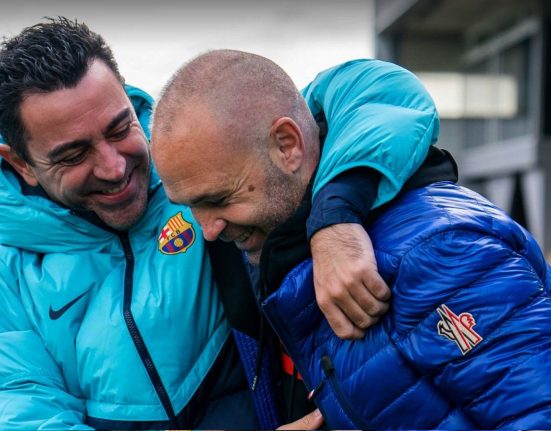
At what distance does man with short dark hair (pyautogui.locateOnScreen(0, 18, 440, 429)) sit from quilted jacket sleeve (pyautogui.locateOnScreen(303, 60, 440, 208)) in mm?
97

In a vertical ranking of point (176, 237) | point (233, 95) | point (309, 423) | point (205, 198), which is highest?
point (233, 95)

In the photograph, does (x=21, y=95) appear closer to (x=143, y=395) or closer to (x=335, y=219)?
(x=143, y=395)

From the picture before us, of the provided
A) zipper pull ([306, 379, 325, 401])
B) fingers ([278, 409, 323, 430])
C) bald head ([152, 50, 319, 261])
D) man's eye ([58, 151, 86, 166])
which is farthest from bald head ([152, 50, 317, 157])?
fingers ([278, 409, 323, 430])

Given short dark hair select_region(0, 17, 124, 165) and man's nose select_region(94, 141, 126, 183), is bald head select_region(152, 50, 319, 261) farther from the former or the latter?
short dark hair select_region(0, 17, 124, 165)

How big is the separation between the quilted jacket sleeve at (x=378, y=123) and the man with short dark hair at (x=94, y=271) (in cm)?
10

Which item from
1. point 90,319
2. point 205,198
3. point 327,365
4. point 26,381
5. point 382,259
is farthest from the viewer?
point 90,319

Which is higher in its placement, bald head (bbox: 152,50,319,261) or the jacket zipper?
bald head (bbox: 152,50,319,261)

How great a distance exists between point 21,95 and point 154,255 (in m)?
0.74

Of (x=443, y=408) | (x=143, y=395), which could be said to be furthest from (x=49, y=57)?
(x=443, y=408)

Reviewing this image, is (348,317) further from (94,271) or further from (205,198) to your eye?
(94,271)

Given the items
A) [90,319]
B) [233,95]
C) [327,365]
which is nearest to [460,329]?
[327,365]

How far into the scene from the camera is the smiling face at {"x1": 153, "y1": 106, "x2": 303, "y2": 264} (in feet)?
6.13

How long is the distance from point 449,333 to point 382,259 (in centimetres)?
24

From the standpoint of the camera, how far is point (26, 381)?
2.18 m
